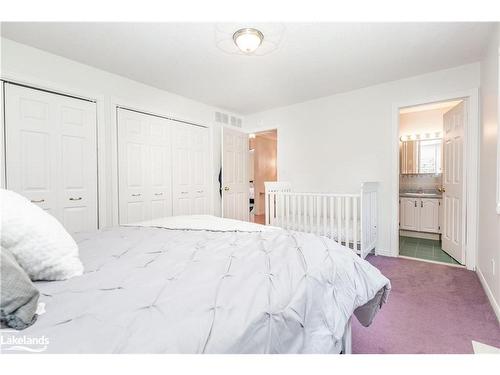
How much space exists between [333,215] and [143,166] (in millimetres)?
2569

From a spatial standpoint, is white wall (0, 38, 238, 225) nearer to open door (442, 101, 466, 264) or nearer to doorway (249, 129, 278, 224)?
doorway (249, 129, 278, 224)

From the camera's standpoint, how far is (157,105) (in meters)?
3.44

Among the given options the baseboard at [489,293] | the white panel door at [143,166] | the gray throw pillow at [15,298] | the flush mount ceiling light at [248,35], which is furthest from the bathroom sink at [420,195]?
the gray throw pillow at [15,298]

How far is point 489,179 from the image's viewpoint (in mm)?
2219

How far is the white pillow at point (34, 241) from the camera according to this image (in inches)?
32.8

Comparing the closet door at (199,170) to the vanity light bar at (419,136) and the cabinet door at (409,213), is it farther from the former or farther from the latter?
the vanity light bar at (419,136)

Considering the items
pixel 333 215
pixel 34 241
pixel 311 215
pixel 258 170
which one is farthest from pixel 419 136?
pixel 34 241

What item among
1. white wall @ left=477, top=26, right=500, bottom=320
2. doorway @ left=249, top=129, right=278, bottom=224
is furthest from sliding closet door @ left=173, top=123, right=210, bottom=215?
white wall @ left=477, top=26, right=500, bottom=320

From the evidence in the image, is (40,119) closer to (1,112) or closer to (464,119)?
(1,112)

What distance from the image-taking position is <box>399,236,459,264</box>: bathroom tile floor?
326cm

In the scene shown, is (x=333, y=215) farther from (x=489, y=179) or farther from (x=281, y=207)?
(x=489, y=179)

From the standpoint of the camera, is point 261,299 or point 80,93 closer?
point 261,299

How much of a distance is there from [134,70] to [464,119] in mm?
3907
